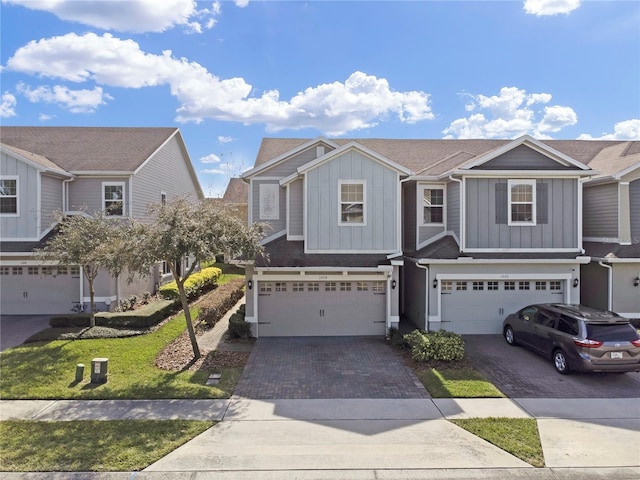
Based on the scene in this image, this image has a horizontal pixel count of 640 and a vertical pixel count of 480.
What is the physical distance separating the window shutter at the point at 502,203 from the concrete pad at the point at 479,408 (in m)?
7.06

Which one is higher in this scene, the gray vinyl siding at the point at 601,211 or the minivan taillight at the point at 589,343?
the gray vinyl siding at the point at 601,211

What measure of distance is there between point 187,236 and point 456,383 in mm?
7286

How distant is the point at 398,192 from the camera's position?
532 inches

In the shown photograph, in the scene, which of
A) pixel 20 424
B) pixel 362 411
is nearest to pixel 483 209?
pixel 362 411

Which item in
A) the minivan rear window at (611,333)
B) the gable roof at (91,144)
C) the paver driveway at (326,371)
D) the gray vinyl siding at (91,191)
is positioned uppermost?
the gable roof at (91,144)

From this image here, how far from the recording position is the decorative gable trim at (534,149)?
13844 millimetres

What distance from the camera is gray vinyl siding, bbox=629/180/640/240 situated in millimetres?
15078

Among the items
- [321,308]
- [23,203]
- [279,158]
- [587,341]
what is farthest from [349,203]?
[23,203]

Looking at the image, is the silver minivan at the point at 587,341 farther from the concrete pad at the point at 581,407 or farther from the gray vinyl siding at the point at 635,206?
the gray vinyl siding at the point at 635,206

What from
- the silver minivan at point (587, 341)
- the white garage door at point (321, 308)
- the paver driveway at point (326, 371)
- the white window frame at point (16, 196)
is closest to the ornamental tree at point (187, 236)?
the paver driveway at point (326, 371)

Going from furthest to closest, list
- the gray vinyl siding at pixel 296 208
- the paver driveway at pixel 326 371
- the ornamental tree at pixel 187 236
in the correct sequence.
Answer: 1. the gray vinyl siding at pixel 296 208
2. the ornamental tree at pixel 187 236
3. the paver driveway at pixel 326 371

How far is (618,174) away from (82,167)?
21.2 m

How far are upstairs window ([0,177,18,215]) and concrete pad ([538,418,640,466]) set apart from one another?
19.0m

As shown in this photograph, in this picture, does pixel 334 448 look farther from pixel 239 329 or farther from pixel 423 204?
pixel 423 204
